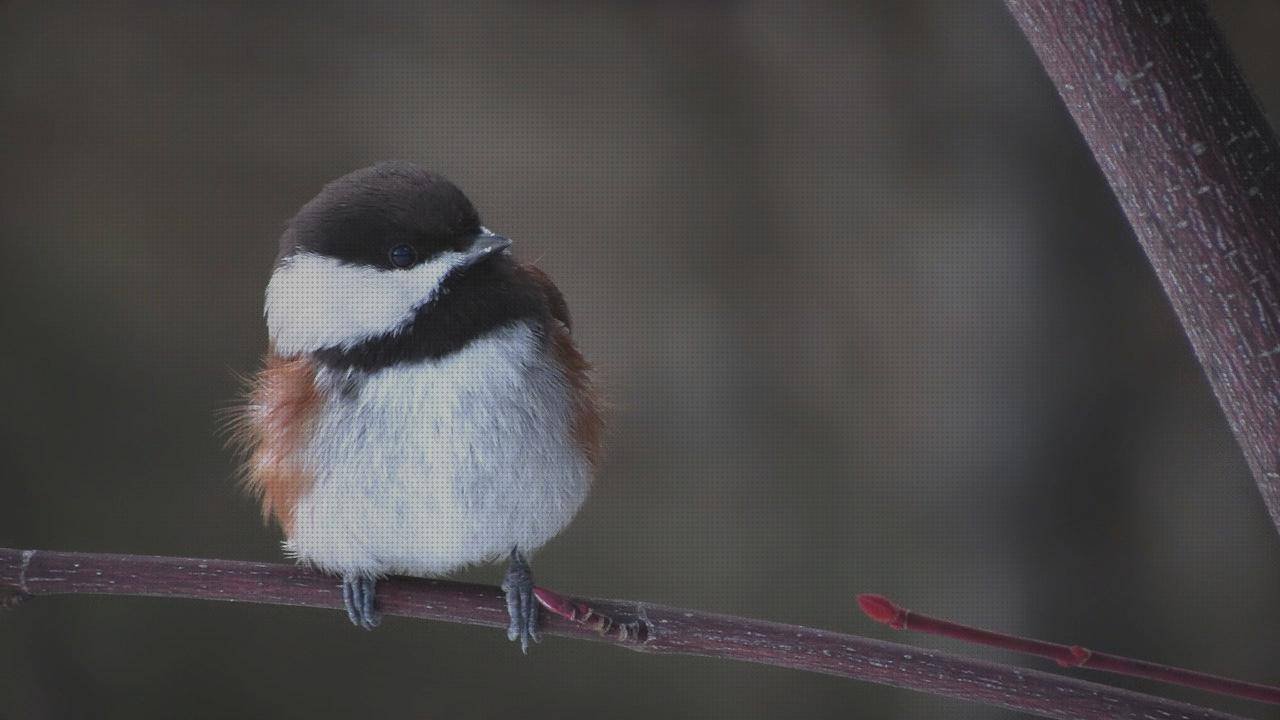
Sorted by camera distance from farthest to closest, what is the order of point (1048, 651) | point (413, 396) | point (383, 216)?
point (413, 396) → point (383, 216) → point (1048, 651)

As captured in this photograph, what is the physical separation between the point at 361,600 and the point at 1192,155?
64cm

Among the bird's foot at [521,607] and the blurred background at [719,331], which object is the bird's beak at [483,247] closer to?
the bird's foot at [521,607]

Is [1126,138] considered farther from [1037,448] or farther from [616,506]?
[616,506]

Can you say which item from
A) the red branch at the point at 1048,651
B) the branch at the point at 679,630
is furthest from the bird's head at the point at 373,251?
the red branch at the point at 1048,651

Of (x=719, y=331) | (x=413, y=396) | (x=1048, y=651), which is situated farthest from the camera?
(x=719, y=331)

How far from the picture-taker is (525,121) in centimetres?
194

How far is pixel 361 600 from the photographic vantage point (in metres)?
0.97

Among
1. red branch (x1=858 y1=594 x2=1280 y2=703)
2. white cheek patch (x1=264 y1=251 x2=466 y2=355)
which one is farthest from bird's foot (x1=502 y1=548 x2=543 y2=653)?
red branch (x1=858 y1=594 x2=1280 y2=703)

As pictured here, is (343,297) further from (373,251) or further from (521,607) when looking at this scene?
(521,607)

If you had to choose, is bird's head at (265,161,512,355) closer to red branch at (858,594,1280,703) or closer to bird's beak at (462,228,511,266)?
bird's beak at (462,228,511,266)

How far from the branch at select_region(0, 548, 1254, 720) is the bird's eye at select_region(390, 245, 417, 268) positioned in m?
0.24

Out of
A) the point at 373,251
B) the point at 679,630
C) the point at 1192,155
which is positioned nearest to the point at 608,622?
the point at 679,630

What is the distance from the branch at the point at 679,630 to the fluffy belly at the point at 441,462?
0.06m

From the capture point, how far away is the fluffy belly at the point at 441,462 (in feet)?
3.11
